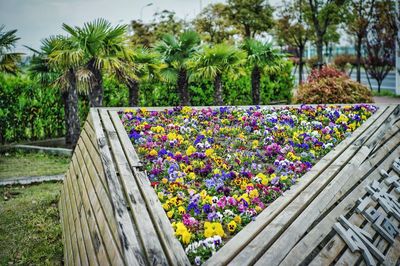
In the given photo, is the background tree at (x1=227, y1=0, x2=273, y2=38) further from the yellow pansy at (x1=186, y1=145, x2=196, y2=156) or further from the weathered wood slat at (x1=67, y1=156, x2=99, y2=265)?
the yellow pansy at (x1=186, y1=145, x2=196, y2=156)

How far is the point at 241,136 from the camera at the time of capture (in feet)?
18.4

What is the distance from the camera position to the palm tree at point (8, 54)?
34.5 feet

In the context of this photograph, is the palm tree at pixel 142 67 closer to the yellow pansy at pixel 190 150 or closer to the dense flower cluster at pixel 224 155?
the dense flower cluster at pixel 224 155

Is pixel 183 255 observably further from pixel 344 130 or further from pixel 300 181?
pixel 344 130

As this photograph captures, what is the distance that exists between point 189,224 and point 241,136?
8.68 ft

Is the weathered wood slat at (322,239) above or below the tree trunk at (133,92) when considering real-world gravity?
below

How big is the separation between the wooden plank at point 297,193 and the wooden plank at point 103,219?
25.5 inches

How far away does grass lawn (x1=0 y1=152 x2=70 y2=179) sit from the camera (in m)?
8.40

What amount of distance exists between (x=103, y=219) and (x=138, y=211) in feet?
1.01

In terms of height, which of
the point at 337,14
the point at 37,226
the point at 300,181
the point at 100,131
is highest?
the point at 337,14

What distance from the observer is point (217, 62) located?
10227 millimetres

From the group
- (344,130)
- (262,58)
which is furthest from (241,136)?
(262,58)

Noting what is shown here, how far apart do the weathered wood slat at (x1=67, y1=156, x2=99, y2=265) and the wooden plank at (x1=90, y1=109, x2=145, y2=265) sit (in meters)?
0.37

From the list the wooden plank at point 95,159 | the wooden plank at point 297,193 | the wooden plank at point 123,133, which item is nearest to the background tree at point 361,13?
the wooden plank at point 297,193
